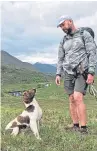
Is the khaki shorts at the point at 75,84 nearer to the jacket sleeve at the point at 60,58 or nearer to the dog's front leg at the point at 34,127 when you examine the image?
the jacket sleeve at the point at 60,58

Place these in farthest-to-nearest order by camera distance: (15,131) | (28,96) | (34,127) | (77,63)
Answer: (77,63), (28,96), (15,131), (34,127)

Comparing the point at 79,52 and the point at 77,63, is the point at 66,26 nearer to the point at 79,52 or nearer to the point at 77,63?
the point at 79,52

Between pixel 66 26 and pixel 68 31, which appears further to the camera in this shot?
pixel 68 31

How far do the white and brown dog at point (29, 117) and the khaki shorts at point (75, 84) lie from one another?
3.82 feet

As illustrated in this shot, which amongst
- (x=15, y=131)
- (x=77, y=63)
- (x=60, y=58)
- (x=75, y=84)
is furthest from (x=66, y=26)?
(x=15, y=131)

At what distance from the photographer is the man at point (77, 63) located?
10719 mm

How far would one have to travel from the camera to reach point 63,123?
42.1ft

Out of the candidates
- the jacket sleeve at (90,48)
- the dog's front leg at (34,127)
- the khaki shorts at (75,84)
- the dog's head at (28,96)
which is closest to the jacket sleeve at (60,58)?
the khaki shorts at (75,84)

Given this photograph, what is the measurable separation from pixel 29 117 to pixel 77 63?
1909 mm

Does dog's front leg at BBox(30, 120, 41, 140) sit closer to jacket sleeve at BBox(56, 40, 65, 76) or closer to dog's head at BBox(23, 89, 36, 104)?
dog's head at BBox(23, 89, 36, 104)

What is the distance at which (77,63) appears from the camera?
35.9ft

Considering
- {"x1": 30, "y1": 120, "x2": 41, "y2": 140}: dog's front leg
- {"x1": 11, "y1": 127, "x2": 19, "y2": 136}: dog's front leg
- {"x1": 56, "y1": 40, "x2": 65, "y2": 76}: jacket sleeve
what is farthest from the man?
{"x1": 11, "y1": 127, "x2": 19, "y2": 136}: dog's front leg

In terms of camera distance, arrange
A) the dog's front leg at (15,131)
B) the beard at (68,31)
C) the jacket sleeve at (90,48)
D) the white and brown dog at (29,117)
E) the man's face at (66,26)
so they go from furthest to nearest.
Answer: the beard at (68,31)
the man's face at (66,26)
the jacket sleeve at (90,48)
the dog's front leg at (15,131)
the white and brown dog at (29,117)

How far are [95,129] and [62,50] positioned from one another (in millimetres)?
2338
